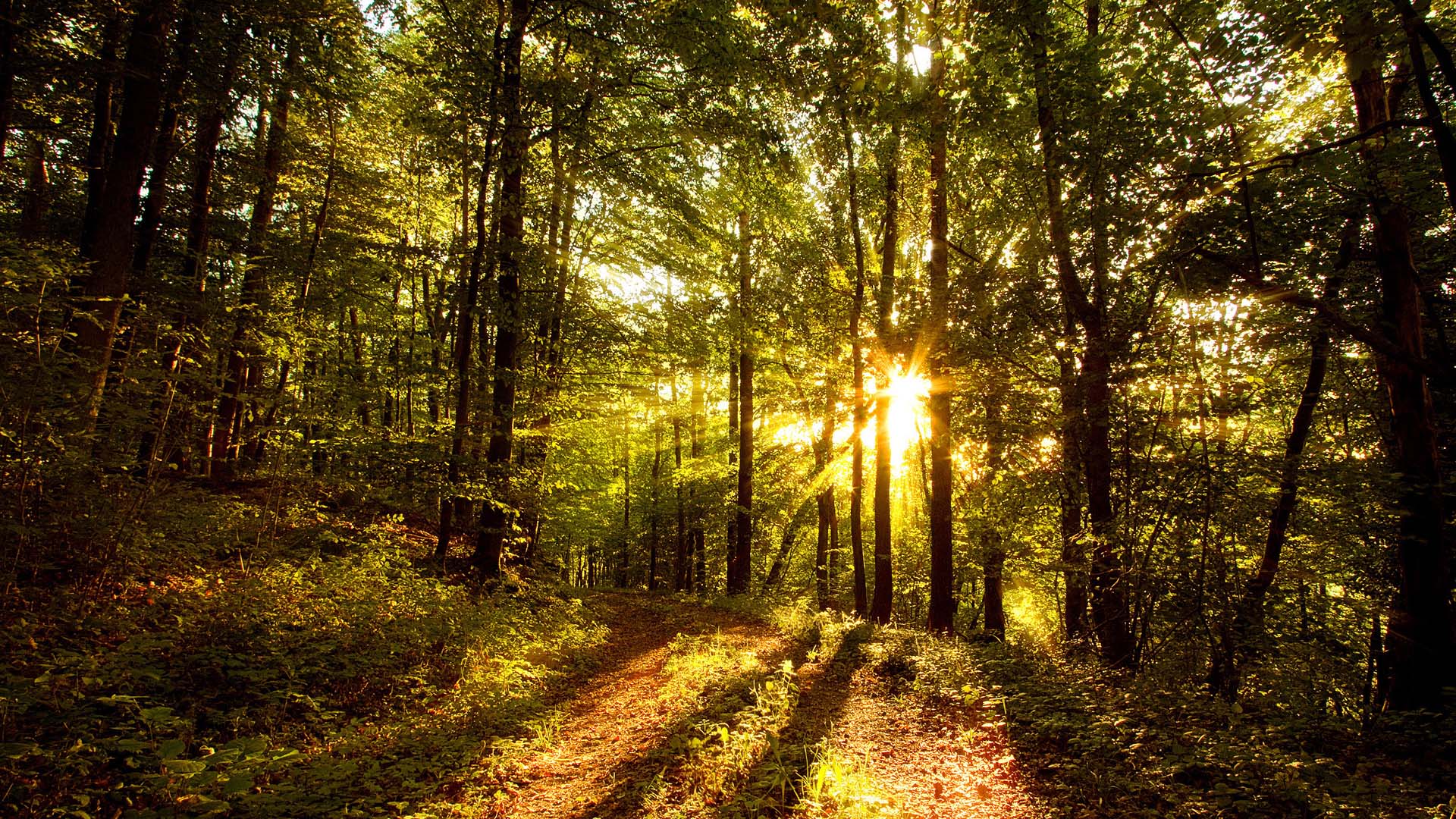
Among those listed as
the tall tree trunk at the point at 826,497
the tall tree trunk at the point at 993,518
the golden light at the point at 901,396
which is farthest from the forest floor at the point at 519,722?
the tall tree trunk at the point at 826,497

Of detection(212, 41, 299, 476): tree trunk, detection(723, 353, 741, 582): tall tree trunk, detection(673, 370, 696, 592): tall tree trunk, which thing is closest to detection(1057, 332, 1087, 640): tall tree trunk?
detection(723, 353, 741, 582): tall tree trunk

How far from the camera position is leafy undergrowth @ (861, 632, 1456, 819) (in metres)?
3.77

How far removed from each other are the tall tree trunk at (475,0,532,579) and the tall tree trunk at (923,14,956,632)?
7.64m

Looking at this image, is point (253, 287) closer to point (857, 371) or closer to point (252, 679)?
point (252, 679)

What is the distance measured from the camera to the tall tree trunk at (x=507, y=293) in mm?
9320

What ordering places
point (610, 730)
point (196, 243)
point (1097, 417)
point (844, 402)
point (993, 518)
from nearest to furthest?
point (610, 730) < point (1097, 417) < point (196, 243) < point (993, 518) < point (844, 402)

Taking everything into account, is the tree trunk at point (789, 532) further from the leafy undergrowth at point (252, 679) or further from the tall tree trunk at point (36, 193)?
the tall tree trunk at point (36, 193)

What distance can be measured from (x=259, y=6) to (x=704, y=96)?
5.58m

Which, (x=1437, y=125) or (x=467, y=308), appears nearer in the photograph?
(x=1437, y=125)

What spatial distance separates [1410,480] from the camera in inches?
233

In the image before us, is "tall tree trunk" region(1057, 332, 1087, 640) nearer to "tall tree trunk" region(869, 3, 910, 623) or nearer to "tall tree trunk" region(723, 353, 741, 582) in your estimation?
"tall tree trunk" region(869, 3, 910, 623)

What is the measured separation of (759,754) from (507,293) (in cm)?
828

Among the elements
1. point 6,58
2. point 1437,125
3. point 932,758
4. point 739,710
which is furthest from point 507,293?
point 1437,125

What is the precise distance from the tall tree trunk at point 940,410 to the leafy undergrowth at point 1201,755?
451 cm
